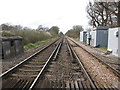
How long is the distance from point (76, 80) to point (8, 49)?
7.34m

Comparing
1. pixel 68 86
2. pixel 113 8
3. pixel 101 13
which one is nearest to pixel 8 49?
pixel 68 86

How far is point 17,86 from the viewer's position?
192 inches

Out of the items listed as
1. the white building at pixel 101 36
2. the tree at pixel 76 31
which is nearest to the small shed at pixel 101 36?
the white building at pixel 101 36

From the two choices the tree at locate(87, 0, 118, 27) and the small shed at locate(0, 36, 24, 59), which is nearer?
the small shed at locate(0, 36, 24, 59)

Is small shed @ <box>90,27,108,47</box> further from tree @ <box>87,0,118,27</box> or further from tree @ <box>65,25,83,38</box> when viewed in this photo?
tree @ <box>65,25,83,38</box>

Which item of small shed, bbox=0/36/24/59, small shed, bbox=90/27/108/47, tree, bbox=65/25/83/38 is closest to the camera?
small shed, bbox=0/36/24/59

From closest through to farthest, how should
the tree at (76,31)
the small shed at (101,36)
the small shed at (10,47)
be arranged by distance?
the small shed at (10,47)
the small shed at (101,36)
the tree at (76,31)

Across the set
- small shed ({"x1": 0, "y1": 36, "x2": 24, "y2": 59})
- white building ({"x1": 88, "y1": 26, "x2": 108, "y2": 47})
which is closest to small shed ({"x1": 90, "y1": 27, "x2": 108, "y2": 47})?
white building ({"x1": 88, "y1": 26, "x2": 108, "y2": 47})

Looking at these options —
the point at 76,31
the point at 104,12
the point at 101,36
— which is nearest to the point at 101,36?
the point at 101,36

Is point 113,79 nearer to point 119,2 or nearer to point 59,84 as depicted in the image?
point 59,84

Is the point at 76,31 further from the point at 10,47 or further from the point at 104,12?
the point at 10,47

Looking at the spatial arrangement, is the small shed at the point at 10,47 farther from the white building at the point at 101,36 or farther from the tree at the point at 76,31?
the tree at the point at 76,31

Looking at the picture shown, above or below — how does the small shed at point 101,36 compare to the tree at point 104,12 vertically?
below

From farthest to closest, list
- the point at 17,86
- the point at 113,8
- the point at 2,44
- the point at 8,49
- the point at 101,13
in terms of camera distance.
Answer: the point at 101,13, the point at 113,8, the point at 8,49, the point at 2,44, the point at 17,86
